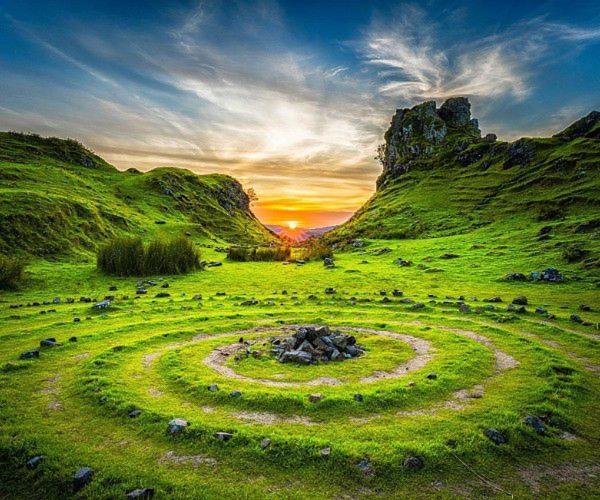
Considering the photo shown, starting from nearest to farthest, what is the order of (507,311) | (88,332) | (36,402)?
1. (36,402)
2. (88,332)
3. (507,311)

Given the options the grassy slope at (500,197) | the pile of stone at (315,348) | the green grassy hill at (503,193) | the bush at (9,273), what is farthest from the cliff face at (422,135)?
the pile of stone at (315,348)

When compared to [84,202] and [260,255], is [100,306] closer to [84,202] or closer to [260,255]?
[260,255]

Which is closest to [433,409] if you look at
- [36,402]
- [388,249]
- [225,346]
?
[225,346]

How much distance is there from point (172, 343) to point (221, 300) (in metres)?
11.4

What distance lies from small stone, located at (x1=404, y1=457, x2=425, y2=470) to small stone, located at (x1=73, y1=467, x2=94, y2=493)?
672 centimetres

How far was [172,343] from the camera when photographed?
18281 mm

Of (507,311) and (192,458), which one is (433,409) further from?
(507,311)

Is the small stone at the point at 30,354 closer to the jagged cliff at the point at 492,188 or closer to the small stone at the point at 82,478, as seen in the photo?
the small stone at the point at 82,478

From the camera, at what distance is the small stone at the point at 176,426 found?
9.17 m

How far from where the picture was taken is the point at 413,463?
780 centimetres

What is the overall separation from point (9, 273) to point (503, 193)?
101 metres

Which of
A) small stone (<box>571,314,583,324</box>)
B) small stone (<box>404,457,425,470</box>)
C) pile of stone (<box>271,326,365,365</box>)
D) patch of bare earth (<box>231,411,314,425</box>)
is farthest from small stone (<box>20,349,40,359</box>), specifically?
small stone (<box>571,314,583,324</box>)

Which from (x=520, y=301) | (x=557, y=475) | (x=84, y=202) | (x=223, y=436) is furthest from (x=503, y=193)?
(x=223, y=436)

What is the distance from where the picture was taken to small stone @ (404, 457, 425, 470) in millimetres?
7738
